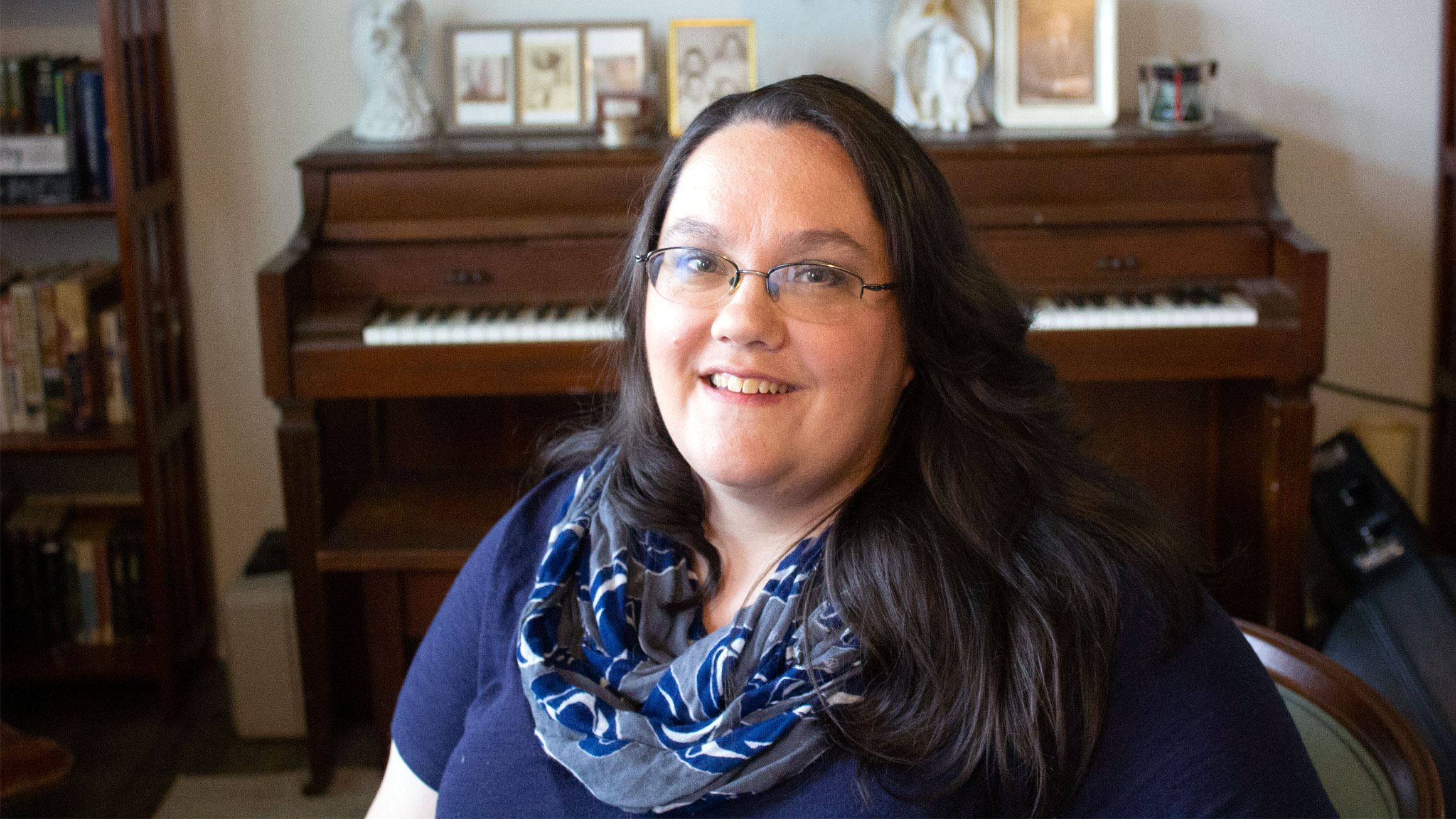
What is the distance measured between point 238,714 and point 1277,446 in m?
2.07

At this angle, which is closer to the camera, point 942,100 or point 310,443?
point 310,443

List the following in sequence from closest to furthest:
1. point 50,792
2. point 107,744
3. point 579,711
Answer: point 579,711, point 50,792, point 107,744

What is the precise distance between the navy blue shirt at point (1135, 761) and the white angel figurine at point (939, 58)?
175cm

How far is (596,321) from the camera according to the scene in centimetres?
244

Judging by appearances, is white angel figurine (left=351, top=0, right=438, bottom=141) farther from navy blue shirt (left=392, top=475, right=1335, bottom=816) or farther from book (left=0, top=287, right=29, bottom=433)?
navy blue shirt (left=392, top=475, right=1335, bottom=816)

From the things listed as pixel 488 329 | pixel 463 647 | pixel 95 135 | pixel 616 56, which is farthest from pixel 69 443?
pixel 463 647

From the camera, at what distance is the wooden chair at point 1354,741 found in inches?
45.1

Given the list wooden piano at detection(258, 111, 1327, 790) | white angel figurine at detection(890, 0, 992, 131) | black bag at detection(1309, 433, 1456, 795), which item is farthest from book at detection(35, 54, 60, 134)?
black bag at detection(1309, 433, 1456, 795)

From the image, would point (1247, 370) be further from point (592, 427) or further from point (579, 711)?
point (579, 711)

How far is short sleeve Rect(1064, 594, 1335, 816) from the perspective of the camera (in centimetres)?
100

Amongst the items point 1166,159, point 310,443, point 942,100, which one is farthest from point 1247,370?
point 310,443

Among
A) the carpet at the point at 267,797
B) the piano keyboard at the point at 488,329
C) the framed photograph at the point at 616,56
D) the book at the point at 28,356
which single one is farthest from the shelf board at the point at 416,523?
the framed photograph at the point at 616,56

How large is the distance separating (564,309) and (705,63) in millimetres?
602

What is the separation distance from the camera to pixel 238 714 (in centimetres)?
282
